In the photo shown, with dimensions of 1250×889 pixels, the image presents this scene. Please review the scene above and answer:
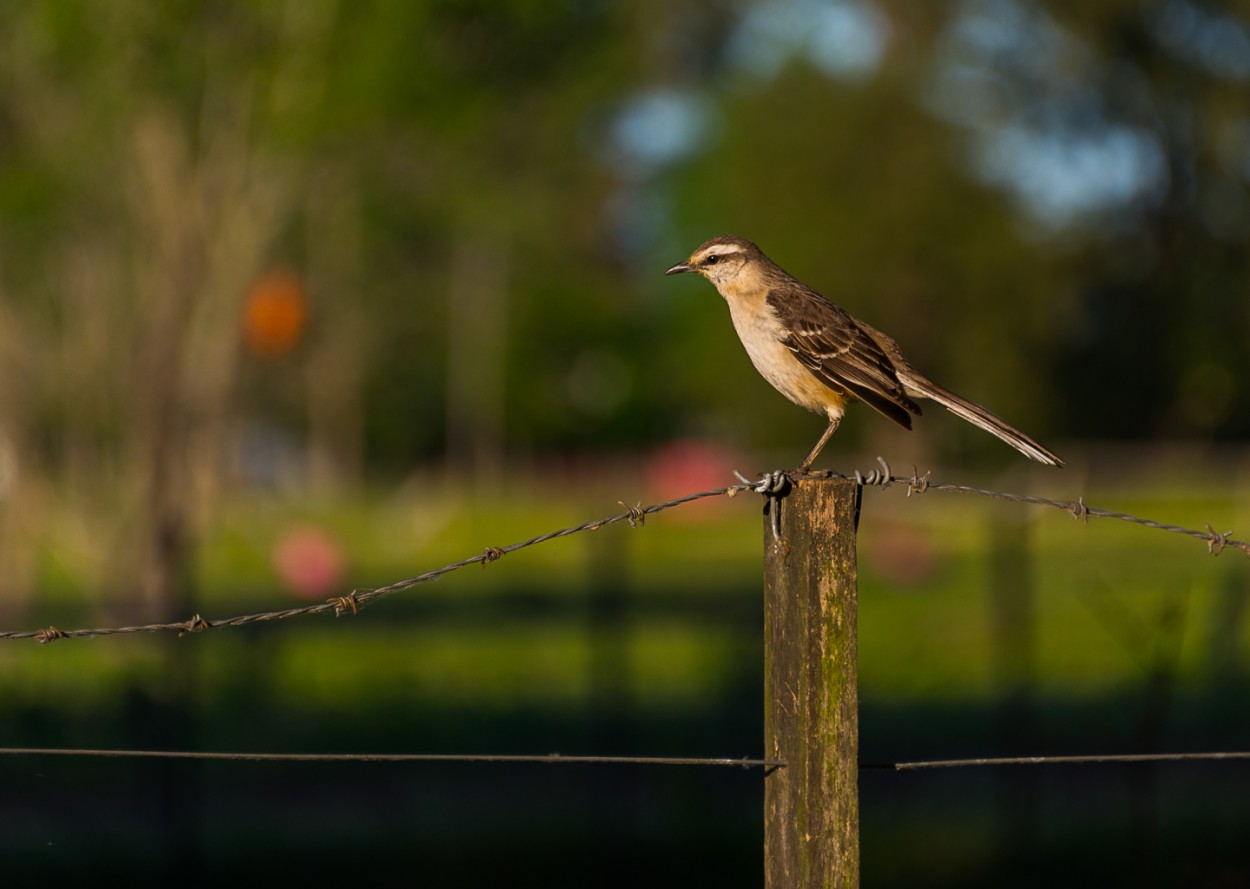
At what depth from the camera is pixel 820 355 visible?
7.17m

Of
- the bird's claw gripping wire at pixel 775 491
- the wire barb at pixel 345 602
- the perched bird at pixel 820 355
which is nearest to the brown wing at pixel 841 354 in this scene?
the perched bird at pixel 820 355

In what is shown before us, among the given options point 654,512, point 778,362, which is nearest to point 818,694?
point 654,512

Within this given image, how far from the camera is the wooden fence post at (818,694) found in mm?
4402

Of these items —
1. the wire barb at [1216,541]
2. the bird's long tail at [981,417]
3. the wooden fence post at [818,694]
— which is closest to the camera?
the wooden fence post at [818,694]

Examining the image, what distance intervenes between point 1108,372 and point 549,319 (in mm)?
26140

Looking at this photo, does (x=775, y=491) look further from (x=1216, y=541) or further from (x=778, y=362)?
(x=778, y=362)

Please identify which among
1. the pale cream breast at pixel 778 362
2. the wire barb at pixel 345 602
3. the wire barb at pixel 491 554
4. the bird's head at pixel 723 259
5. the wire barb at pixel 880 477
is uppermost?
the bird's head at pixel 723 259

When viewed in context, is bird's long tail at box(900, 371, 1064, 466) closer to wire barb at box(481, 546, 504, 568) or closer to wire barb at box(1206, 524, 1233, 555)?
wire barb at box(1206, 524, 1233, 555)

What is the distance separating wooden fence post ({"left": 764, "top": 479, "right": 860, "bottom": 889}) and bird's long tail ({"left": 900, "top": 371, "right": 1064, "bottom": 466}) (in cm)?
136

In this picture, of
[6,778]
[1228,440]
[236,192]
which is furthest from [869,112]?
[6,778]

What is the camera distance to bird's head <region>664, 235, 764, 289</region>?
7980 millimetres

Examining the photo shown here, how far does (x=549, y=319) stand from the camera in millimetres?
70750

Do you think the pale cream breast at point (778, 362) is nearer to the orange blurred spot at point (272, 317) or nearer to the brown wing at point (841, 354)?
the brown wing at point (841, 354)

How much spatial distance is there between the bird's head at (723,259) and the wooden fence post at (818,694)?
3.63 metres
